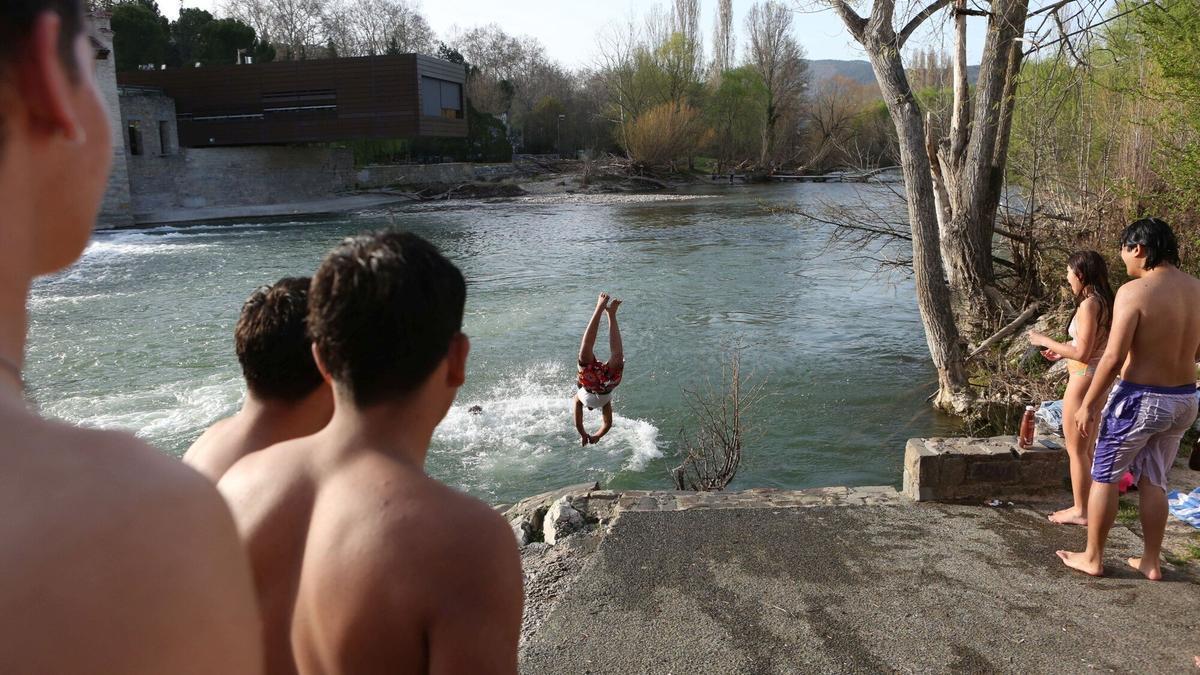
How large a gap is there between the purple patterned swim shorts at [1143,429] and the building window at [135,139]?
44387mm

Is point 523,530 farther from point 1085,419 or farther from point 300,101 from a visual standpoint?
point 300,101

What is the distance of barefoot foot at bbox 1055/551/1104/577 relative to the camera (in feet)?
15.8

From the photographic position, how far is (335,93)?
4344 cm

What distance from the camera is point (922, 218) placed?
11117 mm

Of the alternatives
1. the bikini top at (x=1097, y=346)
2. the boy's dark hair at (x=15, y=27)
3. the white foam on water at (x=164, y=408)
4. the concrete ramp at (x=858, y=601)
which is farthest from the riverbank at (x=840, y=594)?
the white foam on water at (x=164, y=408)

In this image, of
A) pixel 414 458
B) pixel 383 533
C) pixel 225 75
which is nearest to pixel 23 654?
pixel 383 533

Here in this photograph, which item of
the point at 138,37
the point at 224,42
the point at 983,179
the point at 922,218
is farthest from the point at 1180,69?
the point at 224,42

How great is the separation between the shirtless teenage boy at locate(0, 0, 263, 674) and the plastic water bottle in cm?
582

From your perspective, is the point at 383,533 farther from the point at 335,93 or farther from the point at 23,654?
the point at 335,93

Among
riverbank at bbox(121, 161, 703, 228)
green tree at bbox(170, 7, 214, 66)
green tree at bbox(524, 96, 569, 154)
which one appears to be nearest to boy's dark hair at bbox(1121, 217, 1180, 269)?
riverbank at bbox(121, 161, 703, 228)

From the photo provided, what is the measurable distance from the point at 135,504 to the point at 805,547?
16.1 feet

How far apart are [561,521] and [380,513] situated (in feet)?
13.2

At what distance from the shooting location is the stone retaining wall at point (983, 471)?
5.84 metres

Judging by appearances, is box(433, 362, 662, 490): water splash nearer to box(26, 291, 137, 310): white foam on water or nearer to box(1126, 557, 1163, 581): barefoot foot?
box(1126, 557, 1163, 581): barefoot foot
